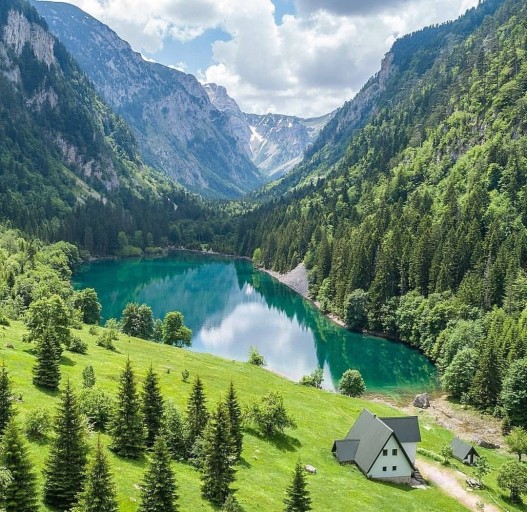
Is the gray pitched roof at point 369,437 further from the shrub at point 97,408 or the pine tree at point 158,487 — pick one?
the pine tree at point 158,487

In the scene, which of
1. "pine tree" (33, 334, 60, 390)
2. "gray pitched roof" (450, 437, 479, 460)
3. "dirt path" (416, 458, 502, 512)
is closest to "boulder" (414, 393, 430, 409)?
"gray pitched roof" (450, 437, 479, 460)

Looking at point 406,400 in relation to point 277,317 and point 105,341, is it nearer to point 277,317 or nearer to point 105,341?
point 105,341

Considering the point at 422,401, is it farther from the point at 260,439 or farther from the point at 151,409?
the point at 151,409

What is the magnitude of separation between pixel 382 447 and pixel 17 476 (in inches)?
1608

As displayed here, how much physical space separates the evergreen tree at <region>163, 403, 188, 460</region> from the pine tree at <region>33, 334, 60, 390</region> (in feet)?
51.5

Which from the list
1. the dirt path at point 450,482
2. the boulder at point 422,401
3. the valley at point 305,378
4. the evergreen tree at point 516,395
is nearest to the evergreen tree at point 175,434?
the valley at point 305,378

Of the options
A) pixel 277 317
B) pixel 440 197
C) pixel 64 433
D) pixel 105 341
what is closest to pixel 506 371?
pixel 105 341

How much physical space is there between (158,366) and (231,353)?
49904 millimetres

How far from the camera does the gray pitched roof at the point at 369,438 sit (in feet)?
203

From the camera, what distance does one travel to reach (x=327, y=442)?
69.8m

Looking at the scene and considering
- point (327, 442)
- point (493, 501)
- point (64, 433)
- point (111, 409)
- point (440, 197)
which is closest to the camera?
point (64, 433)

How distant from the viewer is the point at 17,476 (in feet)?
111

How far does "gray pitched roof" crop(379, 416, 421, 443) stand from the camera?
64.1m

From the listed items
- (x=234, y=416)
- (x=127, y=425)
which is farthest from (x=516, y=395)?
(x=127, y=425)
